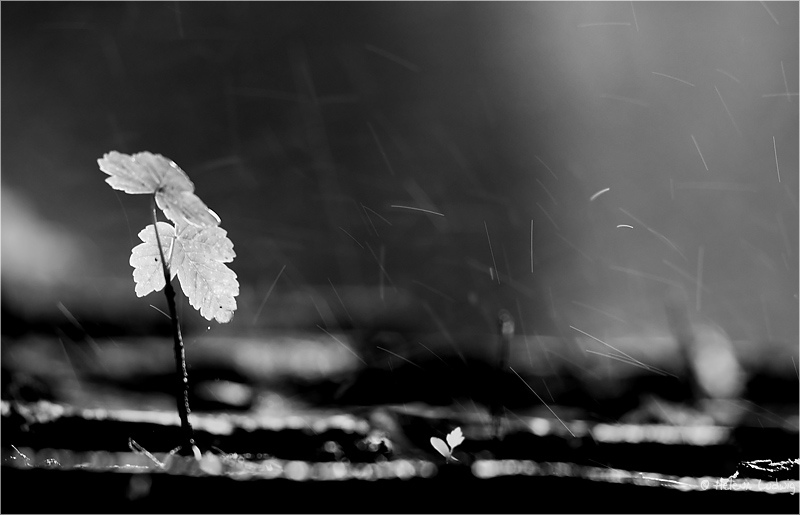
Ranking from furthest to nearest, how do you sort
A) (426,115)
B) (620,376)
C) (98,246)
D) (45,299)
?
(426,115) < (98,246) < (45,299) < (620,376)

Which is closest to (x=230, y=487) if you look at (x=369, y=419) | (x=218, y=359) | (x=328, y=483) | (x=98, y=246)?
(x=328, y=483)

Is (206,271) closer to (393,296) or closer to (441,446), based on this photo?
(441,446)

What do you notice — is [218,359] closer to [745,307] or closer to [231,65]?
[231,65]

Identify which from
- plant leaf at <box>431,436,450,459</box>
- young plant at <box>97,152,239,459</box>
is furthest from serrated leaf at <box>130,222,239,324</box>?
plant leaf at <box>431,436,450,459</box>

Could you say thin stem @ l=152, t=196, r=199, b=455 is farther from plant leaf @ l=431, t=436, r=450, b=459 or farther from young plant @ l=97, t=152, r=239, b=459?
plant leaf @ l=431, t=436, r=450, b=459

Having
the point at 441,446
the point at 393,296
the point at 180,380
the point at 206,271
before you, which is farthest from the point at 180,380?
the point at 393,296

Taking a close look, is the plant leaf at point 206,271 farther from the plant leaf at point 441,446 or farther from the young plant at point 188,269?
the plant leaf at point 441,446

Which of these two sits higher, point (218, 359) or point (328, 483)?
point (218, 359)
